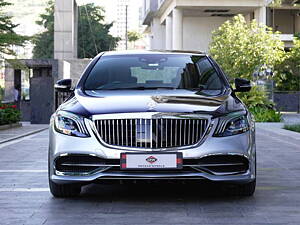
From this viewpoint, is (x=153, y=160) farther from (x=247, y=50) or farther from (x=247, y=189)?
(x=247, y=50)

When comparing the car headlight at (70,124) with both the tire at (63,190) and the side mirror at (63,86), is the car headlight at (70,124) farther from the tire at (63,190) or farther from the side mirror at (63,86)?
the side mirror at (63,86)

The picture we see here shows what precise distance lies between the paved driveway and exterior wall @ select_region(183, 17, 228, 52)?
51792 mm

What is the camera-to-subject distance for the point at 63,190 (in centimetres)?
706

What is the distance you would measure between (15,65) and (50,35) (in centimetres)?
5680

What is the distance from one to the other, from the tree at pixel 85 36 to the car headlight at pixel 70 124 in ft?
226

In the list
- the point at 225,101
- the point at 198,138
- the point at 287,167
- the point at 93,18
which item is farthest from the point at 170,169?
the point at 93,18

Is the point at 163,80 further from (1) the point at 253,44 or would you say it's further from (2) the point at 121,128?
(1) the point at 253,44

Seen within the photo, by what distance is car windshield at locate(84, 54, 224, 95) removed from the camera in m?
7.80

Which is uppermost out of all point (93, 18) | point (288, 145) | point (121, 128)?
point (93, 18)

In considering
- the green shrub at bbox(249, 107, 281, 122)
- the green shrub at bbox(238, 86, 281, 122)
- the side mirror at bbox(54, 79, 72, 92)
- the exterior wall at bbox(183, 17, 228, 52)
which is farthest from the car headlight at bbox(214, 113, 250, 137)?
the exterior wall at bbox(183, 17, 228, 52)

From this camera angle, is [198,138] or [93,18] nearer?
[198,138]

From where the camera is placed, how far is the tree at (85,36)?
255 feet

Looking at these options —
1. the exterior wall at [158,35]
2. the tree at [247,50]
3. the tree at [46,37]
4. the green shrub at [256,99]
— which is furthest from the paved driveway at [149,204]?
the tree at [46,37]

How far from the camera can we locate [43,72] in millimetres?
36062
